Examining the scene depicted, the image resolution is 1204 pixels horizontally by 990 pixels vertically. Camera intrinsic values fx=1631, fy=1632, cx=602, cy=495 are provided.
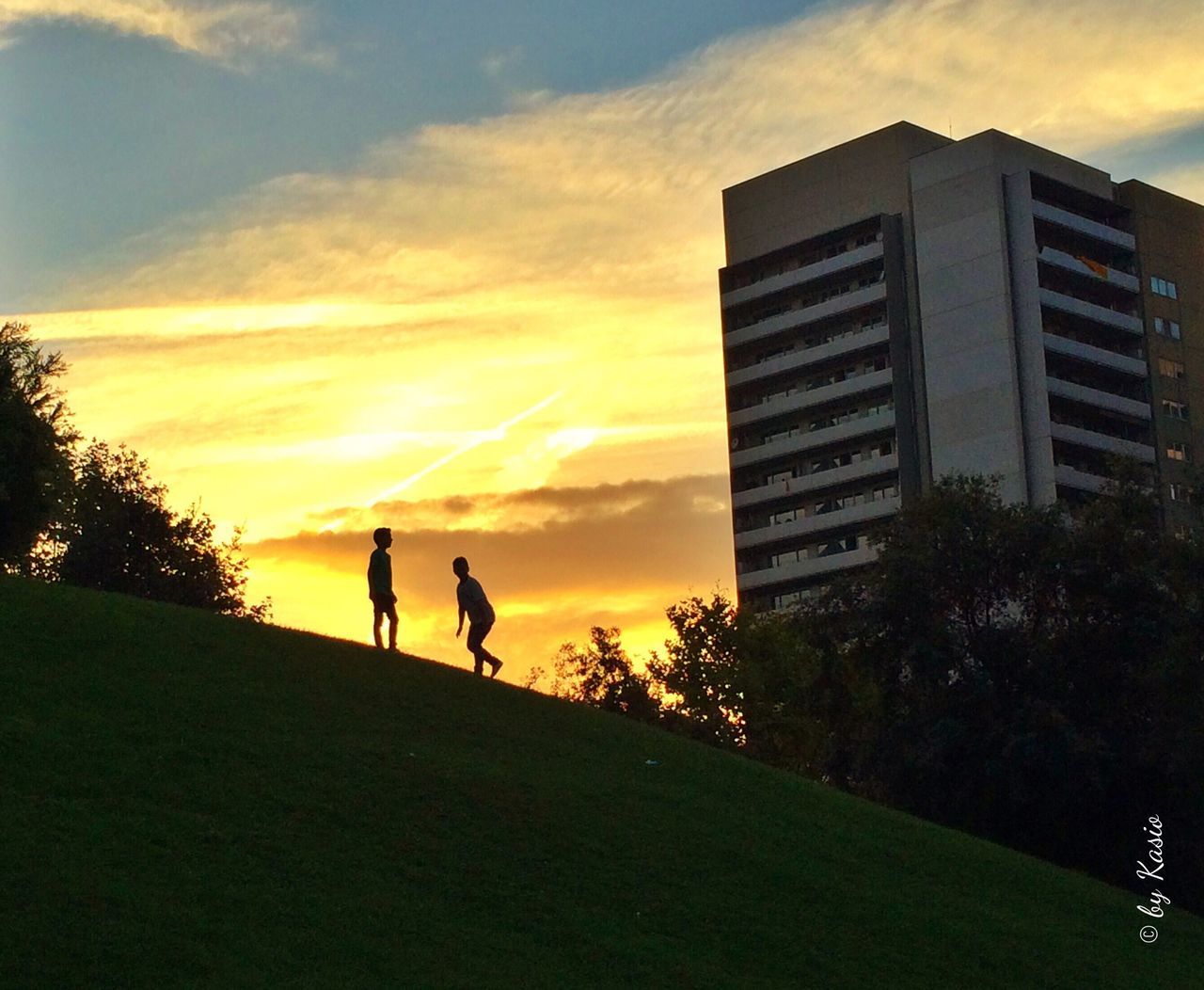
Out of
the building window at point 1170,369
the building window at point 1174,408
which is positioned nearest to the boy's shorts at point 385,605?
the building window at point 1174,408

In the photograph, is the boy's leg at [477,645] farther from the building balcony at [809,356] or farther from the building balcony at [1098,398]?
the building balcony at [809,356]

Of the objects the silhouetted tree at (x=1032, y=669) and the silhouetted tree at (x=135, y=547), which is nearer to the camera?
the silhouetted tree at (x=1032, y=669)

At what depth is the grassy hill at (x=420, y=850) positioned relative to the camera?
1864 cm

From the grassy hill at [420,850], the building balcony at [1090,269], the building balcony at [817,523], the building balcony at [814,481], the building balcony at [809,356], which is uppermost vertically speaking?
the building balcony at [1090,269]

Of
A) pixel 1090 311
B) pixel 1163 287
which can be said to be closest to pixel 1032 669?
pixel 1090 311

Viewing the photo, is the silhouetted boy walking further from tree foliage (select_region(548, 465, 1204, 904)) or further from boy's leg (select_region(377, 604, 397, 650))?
tree foliage (select_region(548, 465, 1204, 904))

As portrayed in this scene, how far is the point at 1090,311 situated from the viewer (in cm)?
14550

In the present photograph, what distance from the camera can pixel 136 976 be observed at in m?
16.8

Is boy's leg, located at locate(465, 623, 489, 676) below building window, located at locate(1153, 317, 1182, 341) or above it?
below

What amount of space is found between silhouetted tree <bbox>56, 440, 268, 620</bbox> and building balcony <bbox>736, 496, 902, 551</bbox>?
7396cm

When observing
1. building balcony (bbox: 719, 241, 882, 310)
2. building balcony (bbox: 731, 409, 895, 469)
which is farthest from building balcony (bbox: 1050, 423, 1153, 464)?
building balcony (bbox: 719, 241, 882, 310)

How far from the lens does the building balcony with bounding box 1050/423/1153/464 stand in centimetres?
13738

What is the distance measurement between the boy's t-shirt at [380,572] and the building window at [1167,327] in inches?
5284

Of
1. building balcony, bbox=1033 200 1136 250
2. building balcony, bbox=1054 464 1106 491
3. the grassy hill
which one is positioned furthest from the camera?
building balcony, bbox=1033 200 1136 250
